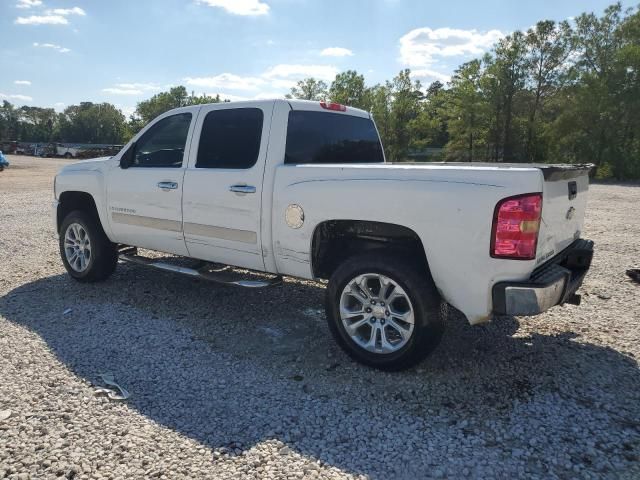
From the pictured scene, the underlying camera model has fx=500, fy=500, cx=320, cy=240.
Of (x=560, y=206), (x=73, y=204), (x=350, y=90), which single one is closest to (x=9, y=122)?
(x=350, y=90)

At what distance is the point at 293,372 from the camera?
379 cm

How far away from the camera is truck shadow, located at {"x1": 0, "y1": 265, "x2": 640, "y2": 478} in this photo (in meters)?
3.05

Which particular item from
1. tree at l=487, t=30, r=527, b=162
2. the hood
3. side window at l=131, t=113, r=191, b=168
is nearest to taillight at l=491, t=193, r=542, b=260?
side window at l=131, t=113, r=191, b=168

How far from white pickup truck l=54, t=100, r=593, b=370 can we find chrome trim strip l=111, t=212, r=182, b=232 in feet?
0.07

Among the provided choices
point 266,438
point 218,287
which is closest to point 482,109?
point 218,287

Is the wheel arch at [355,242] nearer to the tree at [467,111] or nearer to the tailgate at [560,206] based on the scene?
the tailgate at [560,206]

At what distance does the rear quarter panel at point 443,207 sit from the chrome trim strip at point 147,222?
5.49ft

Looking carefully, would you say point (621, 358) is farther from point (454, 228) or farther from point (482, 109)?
point (482, 109)

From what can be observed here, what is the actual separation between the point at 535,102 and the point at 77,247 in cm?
3780

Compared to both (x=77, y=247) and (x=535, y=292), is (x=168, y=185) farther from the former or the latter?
(x=535, y=292)

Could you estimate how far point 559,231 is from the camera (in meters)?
3.70

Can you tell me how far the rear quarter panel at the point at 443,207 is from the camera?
3152 mm

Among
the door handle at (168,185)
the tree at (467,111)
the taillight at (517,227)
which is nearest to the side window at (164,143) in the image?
the door handle at (168,185)

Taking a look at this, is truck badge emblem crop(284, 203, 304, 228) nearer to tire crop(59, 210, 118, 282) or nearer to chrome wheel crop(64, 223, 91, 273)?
tire crop(59, 210, 118, 282)
